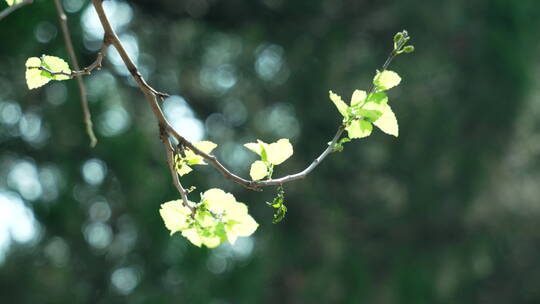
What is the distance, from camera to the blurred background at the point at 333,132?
124 inches

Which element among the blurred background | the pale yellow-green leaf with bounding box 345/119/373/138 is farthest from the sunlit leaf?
the blurred background

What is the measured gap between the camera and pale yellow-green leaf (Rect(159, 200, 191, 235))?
25.1 inches

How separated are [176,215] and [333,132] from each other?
287 cm

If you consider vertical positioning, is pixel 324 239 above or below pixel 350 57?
below

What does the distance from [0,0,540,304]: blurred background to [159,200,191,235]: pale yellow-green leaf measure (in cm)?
246

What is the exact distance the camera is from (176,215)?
641mm

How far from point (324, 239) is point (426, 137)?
0.63 m

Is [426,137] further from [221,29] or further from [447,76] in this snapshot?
[221,29]

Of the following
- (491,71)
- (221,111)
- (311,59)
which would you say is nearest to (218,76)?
(221,111)

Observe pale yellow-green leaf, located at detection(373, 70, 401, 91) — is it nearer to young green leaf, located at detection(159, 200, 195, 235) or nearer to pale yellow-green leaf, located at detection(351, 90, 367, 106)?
pale yellow-green leaf, located at detection(351, 90, 367, 106)

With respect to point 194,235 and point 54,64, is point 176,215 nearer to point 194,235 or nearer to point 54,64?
point 194,235

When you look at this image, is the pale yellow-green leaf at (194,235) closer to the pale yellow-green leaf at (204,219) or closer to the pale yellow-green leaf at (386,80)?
the pale yellow-green leaf at (204,219)

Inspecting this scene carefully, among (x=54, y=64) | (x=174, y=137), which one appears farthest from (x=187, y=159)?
(x=54, y=64)

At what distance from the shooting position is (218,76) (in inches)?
143
